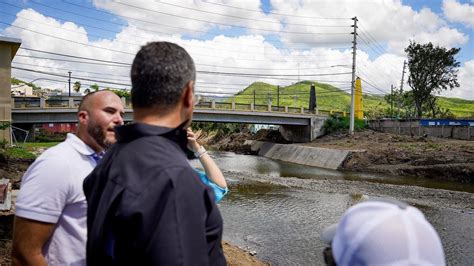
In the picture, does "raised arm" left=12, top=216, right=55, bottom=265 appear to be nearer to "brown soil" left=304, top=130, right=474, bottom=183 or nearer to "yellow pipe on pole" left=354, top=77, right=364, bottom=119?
"brown soil" left=304, top=130, right=474, bottom=183

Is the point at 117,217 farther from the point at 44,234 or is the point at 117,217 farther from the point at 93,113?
the point at 93,113

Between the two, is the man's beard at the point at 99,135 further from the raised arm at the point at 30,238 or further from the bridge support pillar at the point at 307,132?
the bridge support pillar at the point at 307,132

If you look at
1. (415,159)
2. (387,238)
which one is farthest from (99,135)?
(415,159)

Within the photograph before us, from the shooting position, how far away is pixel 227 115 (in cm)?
4003

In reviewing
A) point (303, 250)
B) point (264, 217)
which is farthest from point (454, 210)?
point (303, 250)

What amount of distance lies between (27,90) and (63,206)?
8795cm

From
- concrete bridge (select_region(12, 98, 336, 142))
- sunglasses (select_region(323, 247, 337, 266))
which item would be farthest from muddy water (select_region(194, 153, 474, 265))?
concrete bridge (select_region(12, 98, 336, 142))

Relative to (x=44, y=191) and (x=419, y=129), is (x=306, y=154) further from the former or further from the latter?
(x=44, y=191)

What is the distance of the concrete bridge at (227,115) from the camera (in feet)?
100

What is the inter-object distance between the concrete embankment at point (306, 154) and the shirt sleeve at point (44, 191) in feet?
94.4

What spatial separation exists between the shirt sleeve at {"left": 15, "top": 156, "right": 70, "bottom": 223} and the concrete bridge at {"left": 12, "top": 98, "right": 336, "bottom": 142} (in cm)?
Answer: 2960

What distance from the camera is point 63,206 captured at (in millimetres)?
2387

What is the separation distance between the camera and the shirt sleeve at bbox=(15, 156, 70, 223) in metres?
2.31

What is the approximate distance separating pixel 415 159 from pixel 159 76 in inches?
1108
